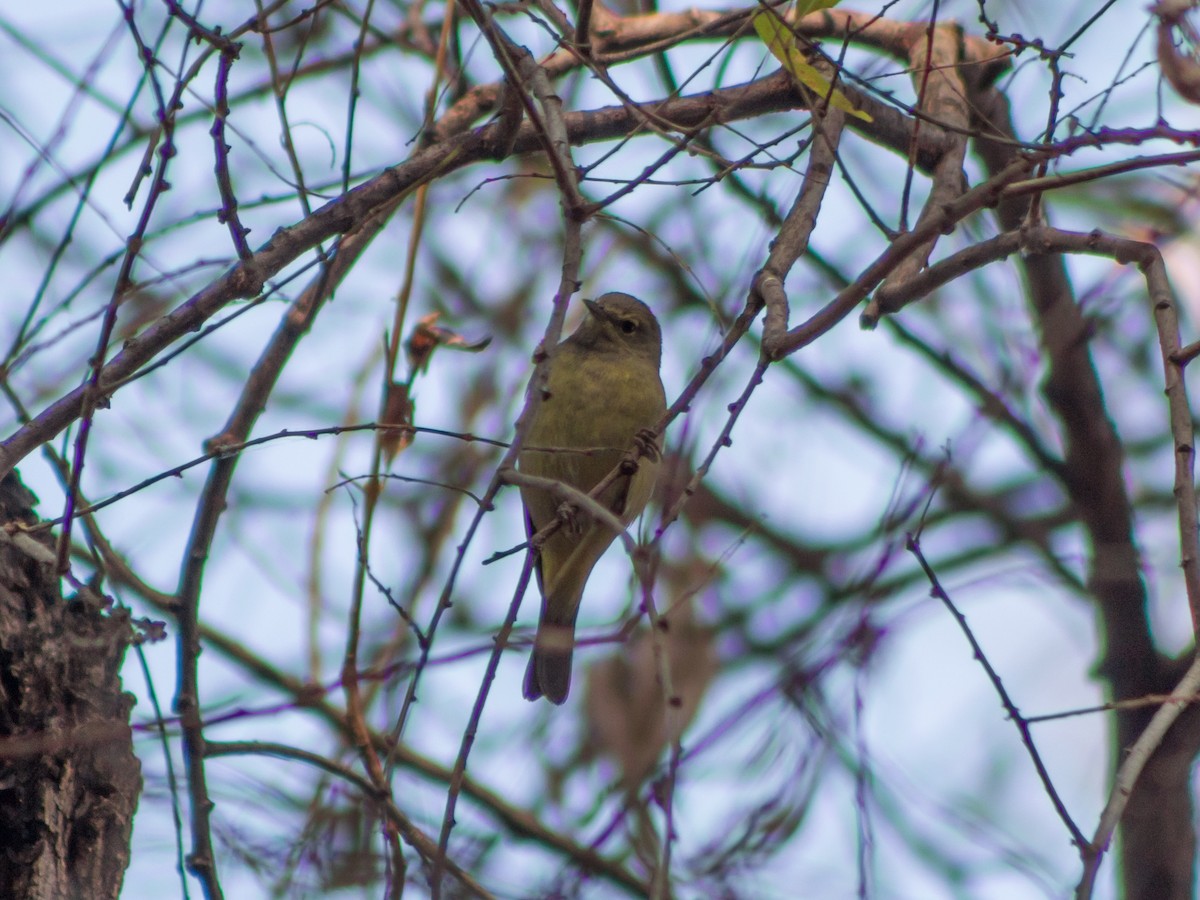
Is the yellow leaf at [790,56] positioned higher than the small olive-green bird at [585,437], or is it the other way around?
the small olive-green bird at [585,437]

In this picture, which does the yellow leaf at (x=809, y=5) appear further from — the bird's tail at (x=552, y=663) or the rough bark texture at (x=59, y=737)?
the bird's tail at (x=552, y=663)

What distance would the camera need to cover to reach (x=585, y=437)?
17.1 feet

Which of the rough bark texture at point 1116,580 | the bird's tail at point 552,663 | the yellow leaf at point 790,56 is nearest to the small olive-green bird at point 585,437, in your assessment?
the bird's tail at point 552,663

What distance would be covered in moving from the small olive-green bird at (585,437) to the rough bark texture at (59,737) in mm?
1978

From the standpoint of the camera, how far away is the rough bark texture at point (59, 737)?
307 cm

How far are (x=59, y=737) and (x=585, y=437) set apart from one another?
8.58 feet

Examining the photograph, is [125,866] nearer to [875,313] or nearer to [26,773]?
[26,773]

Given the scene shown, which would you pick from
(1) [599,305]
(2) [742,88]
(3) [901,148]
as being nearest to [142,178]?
(2) [742,88]

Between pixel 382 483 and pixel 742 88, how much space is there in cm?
175

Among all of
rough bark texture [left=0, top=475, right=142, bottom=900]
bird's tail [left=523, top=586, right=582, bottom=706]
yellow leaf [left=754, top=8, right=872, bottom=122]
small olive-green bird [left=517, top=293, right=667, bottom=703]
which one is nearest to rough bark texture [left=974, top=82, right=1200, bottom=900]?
yellow leaf [left=754, top=8, right=872, bottom=122]

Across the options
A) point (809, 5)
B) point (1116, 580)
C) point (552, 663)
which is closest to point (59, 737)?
point (809, 5)

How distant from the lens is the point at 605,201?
293 cm

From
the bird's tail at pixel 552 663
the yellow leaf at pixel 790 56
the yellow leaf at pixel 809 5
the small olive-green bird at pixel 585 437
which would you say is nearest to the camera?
the yellow leaf at pixel 790 56

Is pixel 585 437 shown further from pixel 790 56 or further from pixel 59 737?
pixel 59 737
